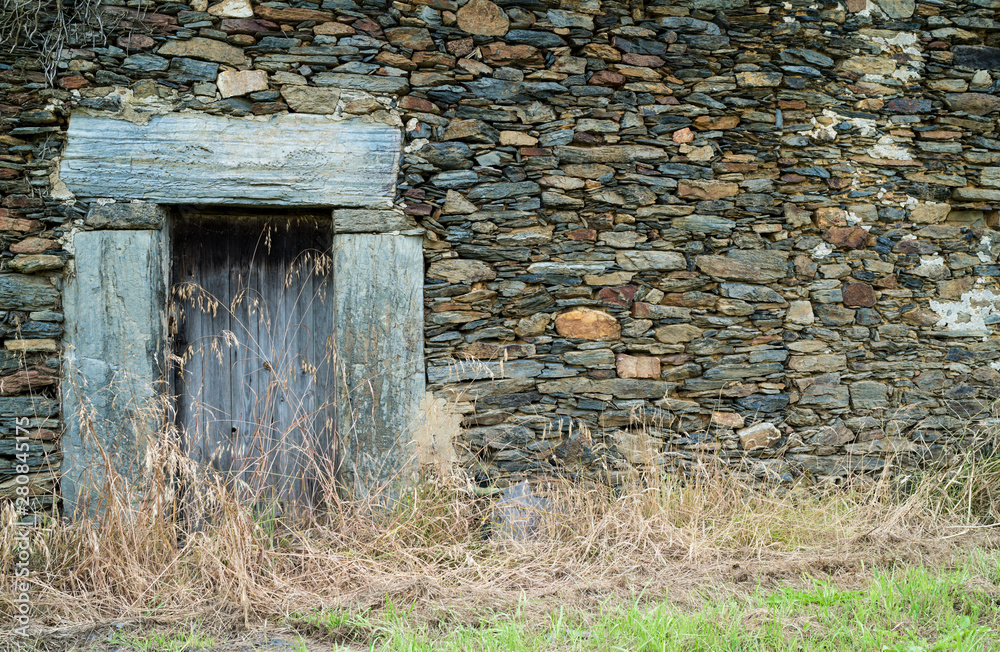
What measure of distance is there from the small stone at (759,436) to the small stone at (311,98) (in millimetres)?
2662

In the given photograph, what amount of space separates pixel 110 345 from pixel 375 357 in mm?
1195

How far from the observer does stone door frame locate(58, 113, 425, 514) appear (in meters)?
2.91

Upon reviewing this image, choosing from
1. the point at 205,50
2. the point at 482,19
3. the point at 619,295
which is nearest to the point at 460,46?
the point at 482,19

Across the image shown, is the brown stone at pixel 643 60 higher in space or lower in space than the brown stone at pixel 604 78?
higher

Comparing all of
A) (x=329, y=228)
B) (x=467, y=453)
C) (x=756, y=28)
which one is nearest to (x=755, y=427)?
(x=467, y=453)

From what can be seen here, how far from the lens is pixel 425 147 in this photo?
3172 mm

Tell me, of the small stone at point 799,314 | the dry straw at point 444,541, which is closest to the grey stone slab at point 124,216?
the dry straw at point 444,541

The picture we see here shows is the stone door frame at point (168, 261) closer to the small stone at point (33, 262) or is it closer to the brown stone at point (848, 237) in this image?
the small stone at point (33, 262)

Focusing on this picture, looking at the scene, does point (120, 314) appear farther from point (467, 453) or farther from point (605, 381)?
point (605, 381)

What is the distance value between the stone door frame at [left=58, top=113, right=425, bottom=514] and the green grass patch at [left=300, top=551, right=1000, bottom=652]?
100cm

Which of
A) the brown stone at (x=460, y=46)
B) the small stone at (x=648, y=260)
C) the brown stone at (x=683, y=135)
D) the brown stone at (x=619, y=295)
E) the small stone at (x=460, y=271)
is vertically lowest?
the brown stone at (x=619, y=295)

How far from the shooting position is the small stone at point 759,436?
131 inches

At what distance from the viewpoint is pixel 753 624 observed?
2158mm

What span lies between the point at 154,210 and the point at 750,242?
2.98 m
